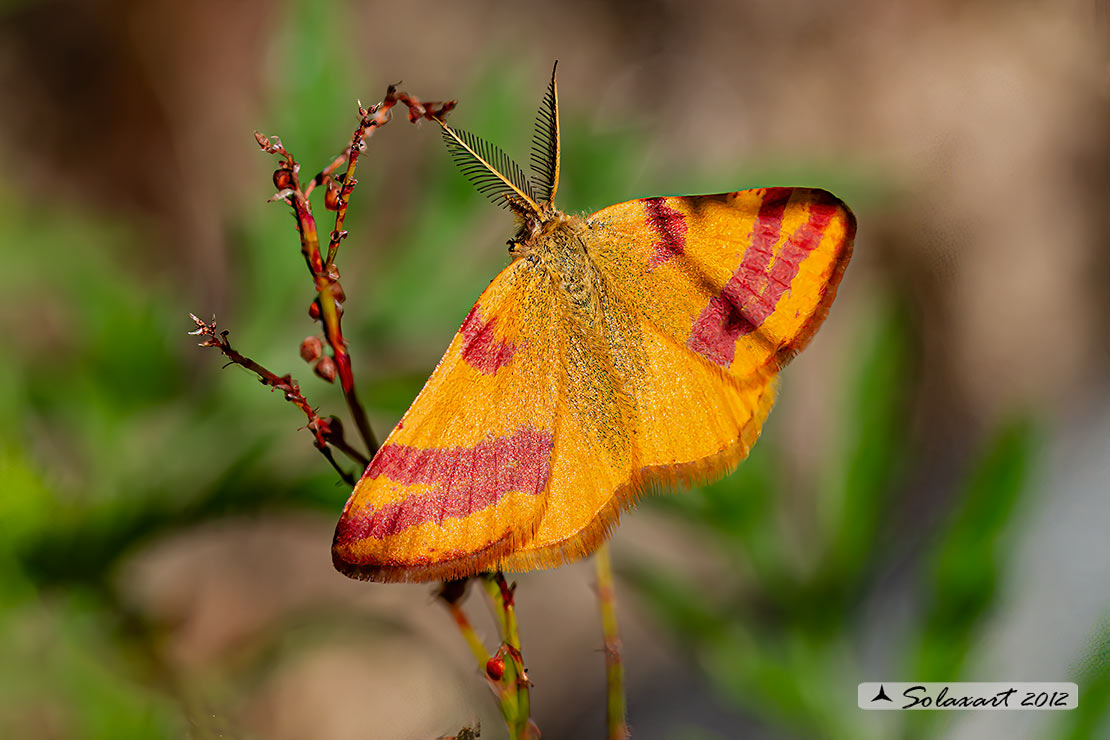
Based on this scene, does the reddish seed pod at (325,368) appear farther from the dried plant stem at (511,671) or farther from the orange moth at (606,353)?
the dried plant stem at (511,671)

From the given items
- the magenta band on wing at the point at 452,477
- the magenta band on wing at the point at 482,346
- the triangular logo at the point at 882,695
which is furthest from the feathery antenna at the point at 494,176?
the triangular logo at the point at 882,695

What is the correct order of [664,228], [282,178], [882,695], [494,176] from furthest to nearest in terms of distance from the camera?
1. [882,695]
2. [664,228]
3. [494,176]
4. [282,178]

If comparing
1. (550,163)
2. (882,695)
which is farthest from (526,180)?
(882,695)

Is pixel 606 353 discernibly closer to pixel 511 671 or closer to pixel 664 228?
pixel 664 228

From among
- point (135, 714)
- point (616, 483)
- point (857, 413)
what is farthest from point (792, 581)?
point (135, 714)

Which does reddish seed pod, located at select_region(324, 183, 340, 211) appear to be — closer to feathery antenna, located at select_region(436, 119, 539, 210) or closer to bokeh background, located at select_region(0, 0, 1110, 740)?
feathery antenna, located at select_region(436, 119, 539, 210)

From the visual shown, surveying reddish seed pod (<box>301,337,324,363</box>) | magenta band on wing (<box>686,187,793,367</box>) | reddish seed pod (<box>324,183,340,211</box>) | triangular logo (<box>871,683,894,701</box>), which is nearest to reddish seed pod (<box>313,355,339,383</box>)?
reddish seed pod (<box>301,337,324,363</box>)

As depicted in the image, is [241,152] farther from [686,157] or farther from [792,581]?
[792,581]
